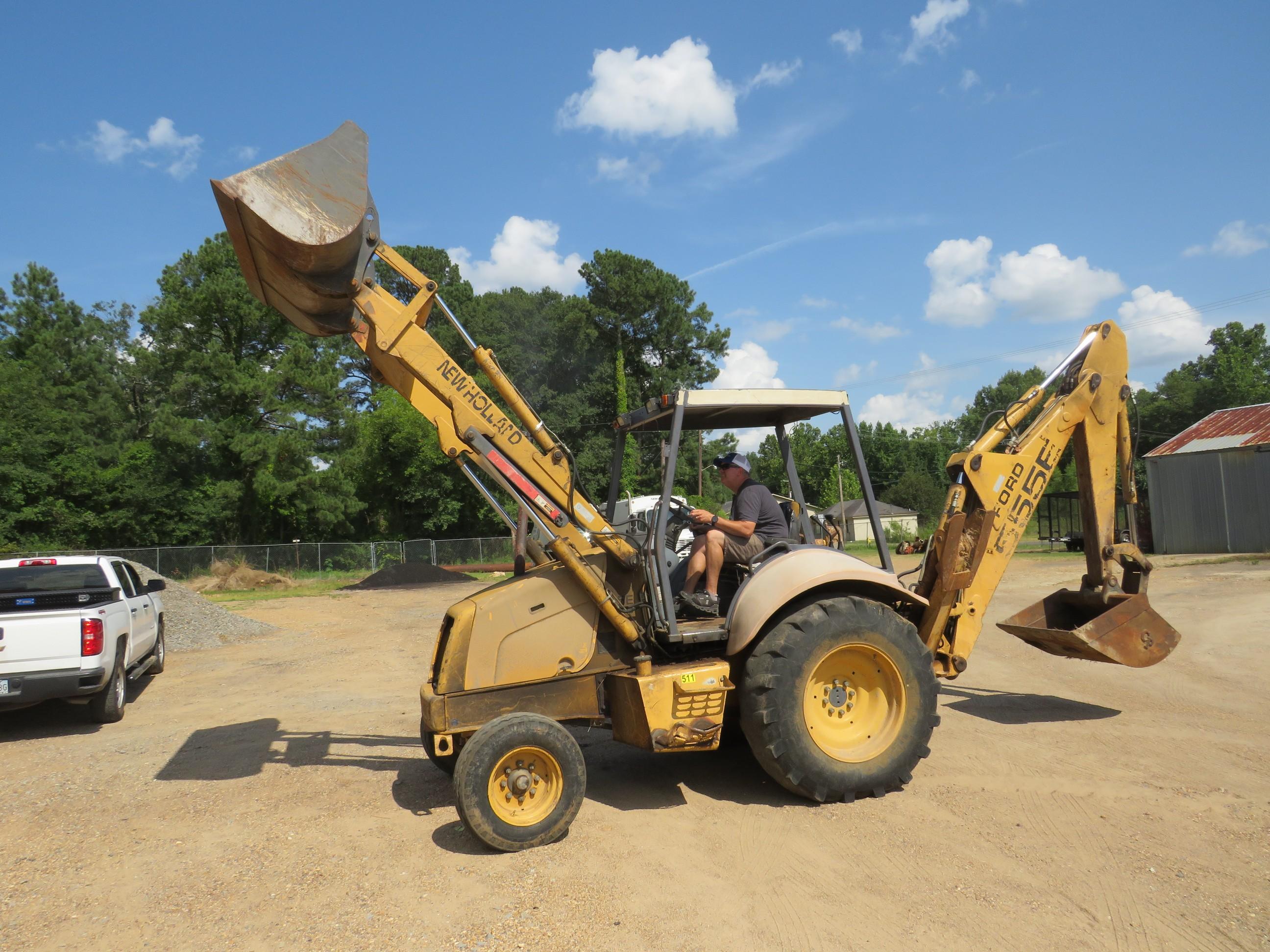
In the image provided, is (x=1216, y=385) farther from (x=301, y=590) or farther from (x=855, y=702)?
(x=855, y=702)

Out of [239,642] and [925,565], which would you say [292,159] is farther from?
[239,642]

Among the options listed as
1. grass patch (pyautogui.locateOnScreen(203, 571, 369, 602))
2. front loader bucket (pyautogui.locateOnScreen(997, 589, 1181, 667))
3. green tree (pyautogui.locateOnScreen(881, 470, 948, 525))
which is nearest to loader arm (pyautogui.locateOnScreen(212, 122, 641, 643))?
front loader bucket (pyautogui.locateOnScreen(997, 589, 1181, 667))

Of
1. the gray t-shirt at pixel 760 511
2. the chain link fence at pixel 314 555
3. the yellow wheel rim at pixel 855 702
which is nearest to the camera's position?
the yellow wheel rim at pixel 855 702

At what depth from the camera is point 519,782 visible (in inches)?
196

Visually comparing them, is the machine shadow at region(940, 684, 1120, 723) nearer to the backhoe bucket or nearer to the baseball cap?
the baseball cap

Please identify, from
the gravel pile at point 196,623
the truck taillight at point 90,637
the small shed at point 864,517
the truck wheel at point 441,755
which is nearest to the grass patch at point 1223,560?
the gravel pile at point 196,623

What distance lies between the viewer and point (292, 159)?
4977 millimetres

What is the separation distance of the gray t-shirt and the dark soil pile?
2272 cm

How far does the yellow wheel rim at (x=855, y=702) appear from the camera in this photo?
18.8ft

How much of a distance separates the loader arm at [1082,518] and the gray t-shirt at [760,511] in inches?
56.6

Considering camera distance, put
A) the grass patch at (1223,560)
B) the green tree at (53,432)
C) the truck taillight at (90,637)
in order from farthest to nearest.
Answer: the green tree at (53,432), the grass patch at (1223,560), the truck taillight at (90,637)

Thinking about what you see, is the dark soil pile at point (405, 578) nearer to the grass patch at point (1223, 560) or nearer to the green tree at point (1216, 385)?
the grass patch at point (1223, 560)

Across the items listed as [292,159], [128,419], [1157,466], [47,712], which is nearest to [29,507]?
[128,419]

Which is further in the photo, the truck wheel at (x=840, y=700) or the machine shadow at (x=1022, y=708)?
the machine shadow at (x=1022, y=708)
